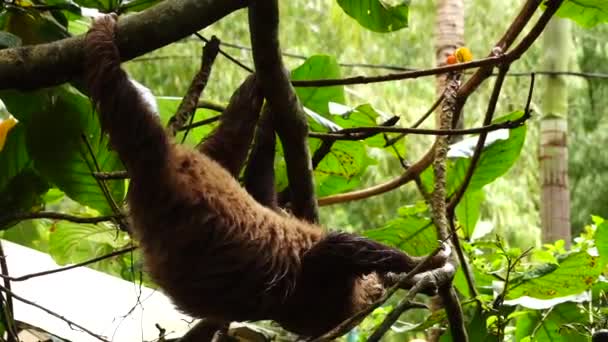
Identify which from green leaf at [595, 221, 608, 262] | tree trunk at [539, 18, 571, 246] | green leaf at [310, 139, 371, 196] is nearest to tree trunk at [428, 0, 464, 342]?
tree trunk at [539, 18, 571, 246]

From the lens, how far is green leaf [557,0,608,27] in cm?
209

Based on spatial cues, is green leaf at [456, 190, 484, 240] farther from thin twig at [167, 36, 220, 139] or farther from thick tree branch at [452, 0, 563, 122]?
thin twig at [167, 36, 220, 139]

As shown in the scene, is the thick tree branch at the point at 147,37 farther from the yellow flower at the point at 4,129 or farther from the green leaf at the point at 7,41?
the yellow flower at the point at 4,129

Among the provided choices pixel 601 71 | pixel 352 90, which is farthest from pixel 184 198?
pixel 601 71

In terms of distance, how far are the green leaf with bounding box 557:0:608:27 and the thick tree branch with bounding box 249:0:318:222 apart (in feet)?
2.94

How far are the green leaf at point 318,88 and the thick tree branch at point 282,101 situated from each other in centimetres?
48

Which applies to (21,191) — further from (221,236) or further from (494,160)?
(494,160)

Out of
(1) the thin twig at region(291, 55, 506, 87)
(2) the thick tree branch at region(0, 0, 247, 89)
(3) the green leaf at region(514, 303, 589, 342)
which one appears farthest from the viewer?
(3) the green leaf at region(514, 303, 589, 342)

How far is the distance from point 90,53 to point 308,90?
0.87 metres

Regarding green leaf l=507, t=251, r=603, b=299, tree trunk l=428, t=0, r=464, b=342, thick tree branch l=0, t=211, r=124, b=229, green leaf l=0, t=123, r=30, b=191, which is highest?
tree trunk l=428, t=0, r=464, b=342

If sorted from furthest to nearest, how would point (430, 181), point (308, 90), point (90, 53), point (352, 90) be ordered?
point (352, 90), point (430, 181), point (308, 90), point (90, 53)

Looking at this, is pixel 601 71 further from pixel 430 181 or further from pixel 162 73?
pixel 430 181

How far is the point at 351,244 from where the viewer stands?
5.45ft

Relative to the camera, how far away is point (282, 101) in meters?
1.62
